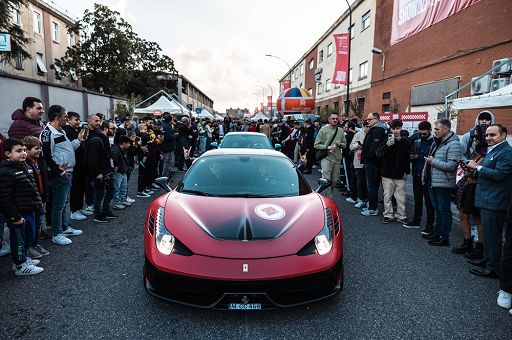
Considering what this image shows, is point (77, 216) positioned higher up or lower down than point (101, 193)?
lower down

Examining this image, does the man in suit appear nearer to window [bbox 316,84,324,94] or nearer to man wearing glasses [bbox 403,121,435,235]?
man wearing glasses [bbox 403,121,435,235]

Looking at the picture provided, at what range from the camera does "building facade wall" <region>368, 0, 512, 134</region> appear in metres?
11.9

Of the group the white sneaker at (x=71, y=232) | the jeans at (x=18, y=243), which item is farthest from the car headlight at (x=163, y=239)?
the white sneaker at (x=71, y=232)

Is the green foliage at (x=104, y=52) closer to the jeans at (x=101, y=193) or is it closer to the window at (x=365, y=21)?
the window at (x=365, y=21)

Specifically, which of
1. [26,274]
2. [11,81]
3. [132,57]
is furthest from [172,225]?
[132,57]

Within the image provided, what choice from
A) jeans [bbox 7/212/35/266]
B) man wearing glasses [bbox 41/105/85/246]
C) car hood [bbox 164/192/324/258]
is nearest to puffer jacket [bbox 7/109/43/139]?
man wearing glasses [bbox 41/105/85/246]

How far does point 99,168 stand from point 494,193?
550cm

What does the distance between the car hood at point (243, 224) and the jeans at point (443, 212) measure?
2467 mm

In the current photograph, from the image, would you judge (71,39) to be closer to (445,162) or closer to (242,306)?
(445,162)

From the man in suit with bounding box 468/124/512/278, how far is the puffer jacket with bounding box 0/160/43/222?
5.06 metres

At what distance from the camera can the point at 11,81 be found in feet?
37.1

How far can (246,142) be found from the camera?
333 inches

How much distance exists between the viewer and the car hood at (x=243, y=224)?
2672 mm

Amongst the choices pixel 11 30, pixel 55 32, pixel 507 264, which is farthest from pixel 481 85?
pixel 55 32
